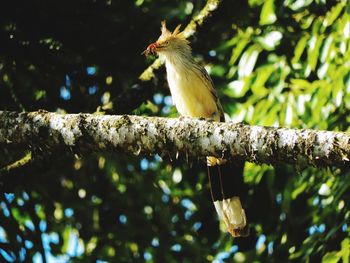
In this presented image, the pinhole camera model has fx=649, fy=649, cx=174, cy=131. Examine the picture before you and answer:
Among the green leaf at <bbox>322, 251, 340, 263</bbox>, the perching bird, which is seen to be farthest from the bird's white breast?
the green leaf at <bbox>322, 251, 340, 263</bbox>

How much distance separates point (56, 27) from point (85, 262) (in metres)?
2.01

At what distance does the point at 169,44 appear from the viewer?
506cm

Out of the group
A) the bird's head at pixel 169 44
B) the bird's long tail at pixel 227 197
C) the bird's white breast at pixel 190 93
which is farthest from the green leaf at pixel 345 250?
the bird's head at pixel 169 44

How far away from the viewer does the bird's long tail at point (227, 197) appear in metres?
4.29

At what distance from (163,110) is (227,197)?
67.9 inches

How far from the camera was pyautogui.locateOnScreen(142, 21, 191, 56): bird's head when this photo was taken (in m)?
5.02

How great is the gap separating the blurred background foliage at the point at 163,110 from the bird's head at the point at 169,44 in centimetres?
21

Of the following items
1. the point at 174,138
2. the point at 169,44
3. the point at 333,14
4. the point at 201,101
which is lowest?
the point at 174,138

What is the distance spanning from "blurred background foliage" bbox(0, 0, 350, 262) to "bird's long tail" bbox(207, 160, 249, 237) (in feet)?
0.88

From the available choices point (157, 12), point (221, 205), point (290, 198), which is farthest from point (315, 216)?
point (157, 12)

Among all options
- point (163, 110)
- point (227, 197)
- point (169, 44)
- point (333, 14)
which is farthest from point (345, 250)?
point (163, 110)

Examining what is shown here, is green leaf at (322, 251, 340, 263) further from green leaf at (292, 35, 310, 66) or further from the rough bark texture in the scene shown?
the rough bark texture

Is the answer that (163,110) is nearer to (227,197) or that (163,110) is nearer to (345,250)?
(227,197)

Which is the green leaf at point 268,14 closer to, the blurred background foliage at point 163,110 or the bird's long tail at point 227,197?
the blurred background foliage at point 163,110
